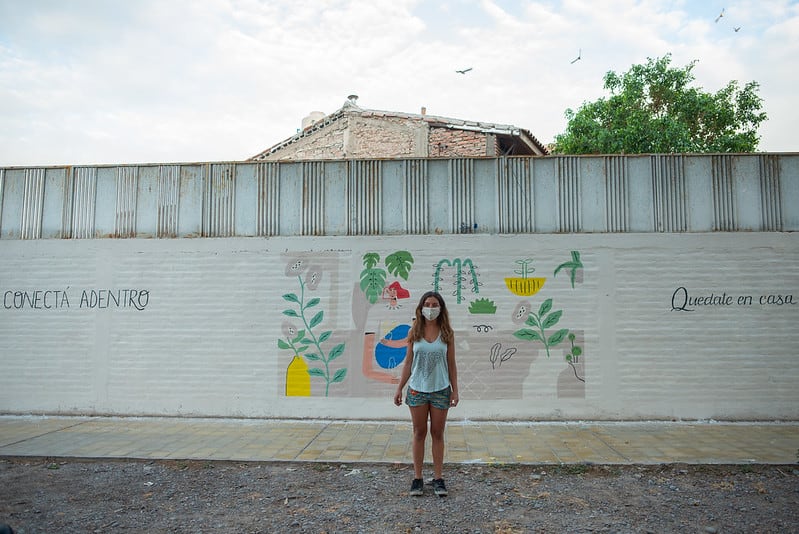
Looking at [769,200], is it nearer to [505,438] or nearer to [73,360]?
[505,438]

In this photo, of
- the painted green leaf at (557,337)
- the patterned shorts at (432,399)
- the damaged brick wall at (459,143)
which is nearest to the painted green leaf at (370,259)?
the painted green leaf at (557,337)

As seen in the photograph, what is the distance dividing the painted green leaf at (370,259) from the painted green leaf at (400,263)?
15 centimetres

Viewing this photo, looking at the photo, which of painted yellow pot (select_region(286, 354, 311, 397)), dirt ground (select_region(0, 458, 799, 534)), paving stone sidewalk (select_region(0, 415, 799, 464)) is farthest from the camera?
painted yellow pot (select_region(286, 354, 311, 397))

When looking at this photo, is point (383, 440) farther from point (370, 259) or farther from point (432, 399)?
point (370, 259)

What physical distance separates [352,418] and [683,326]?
175 inches

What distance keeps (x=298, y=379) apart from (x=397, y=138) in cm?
862

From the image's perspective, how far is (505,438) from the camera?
6.36 meters

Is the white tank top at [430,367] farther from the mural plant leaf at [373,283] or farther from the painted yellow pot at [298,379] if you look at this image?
the painted yellow pot at [298,379]

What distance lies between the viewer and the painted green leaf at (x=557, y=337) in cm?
726

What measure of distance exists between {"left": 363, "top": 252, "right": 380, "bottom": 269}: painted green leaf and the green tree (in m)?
11.5

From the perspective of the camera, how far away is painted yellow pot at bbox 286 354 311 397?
24.2 feet

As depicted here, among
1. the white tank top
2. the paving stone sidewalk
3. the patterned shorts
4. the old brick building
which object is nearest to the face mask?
the white tank top

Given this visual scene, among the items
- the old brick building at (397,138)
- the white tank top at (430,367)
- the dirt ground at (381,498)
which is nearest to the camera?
the dirt ground at (381,498)

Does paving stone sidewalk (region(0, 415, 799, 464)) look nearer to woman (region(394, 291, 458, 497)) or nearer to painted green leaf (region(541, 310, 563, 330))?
woman (region(394, 291, 458, 497))
